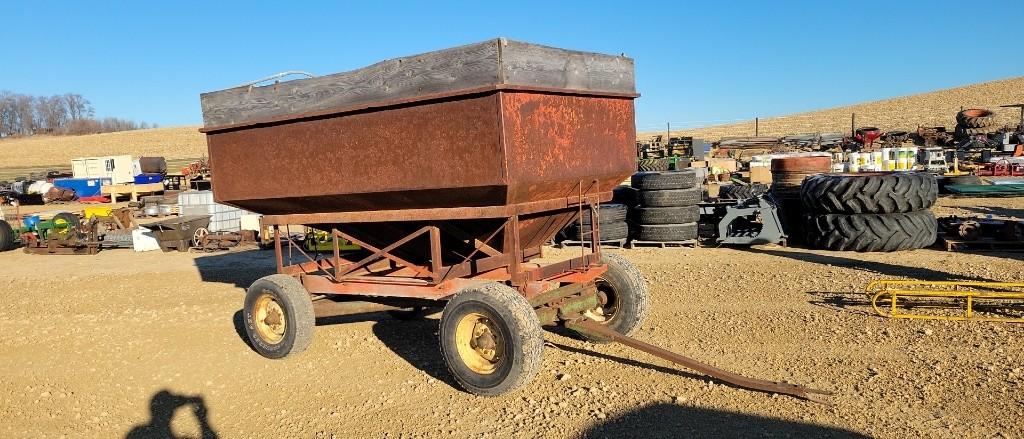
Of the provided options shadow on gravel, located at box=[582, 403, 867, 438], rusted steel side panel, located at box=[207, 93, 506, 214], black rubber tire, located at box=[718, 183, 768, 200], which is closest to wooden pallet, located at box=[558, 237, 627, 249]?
black rubber tire, located at box=[718, 183, 768, 200]

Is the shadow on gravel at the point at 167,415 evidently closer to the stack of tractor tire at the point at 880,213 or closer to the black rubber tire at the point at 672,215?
the black rubber tire at the point at 672,215

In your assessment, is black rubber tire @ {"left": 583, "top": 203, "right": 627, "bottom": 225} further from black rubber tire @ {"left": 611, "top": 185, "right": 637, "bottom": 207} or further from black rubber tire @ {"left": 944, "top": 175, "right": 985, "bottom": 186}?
black rubber tire @ {"left": 944, "top": 175, "right": 985, "bottom": 186}

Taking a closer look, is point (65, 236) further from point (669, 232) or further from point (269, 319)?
point (669, 232)

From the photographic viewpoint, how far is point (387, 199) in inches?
227

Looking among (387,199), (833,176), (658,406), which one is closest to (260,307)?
(387,199)

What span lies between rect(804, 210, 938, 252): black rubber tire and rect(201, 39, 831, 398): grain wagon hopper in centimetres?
555

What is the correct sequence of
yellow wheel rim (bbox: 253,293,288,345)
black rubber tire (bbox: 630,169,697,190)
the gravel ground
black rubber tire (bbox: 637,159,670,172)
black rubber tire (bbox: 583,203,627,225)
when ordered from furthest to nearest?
black rubber tire (bbox: 637,159,670,172)
black rubber tire (bbox: 583,203,627,225)
black rubber tire (bbox: 630,169,697,190)
yellow wheel rim (bbox: 253,293,288,345)
the gravel ground

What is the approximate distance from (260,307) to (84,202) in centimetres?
2564

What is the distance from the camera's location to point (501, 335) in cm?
512

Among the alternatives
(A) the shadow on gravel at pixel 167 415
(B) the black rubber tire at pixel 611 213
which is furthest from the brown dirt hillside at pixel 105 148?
(A) the shadow on gravel at pixel 167 415


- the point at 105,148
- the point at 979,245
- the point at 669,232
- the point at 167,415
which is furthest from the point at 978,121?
the point at 105,148

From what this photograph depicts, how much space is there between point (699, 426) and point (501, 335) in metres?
1.49

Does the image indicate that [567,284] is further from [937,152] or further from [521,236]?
[937,152]

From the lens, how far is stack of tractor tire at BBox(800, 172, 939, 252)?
10.3 meters
